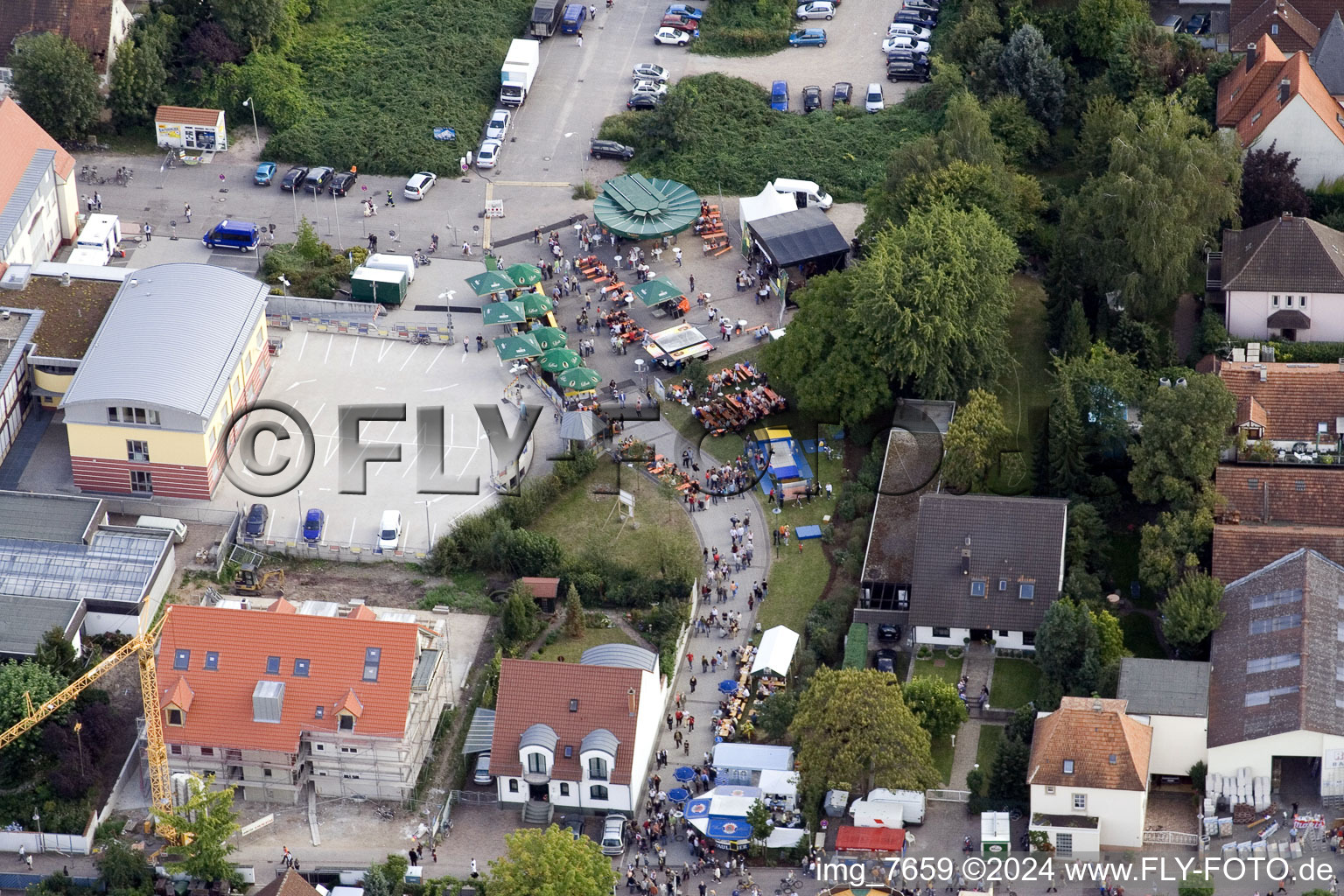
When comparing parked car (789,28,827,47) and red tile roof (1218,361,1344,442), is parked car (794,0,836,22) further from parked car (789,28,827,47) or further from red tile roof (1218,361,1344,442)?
red tile roof (1218,361,1344,442)

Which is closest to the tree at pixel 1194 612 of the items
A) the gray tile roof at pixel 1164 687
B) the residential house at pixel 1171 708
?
the gray tile roof at pixel 1164 687

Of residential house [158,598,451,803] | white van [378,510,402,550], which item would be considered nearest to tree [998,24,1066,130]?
white van [378,510,402,550]

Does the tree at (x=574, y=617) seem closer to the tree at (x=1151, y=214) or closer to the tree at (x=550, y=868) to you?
the tree at (x=550, y=868)

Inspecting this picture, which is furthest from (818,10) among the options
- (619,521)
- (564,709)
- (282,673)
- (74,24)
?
(282,673)

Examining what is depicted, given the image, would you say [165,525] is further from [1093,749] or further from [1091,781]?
[1091,781]

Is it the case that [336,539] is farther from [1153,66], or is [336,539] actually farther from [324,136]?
[1153,66]

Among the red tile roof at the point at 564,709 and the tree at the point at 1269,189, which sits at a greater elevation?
the tree at the point at 1269,189
